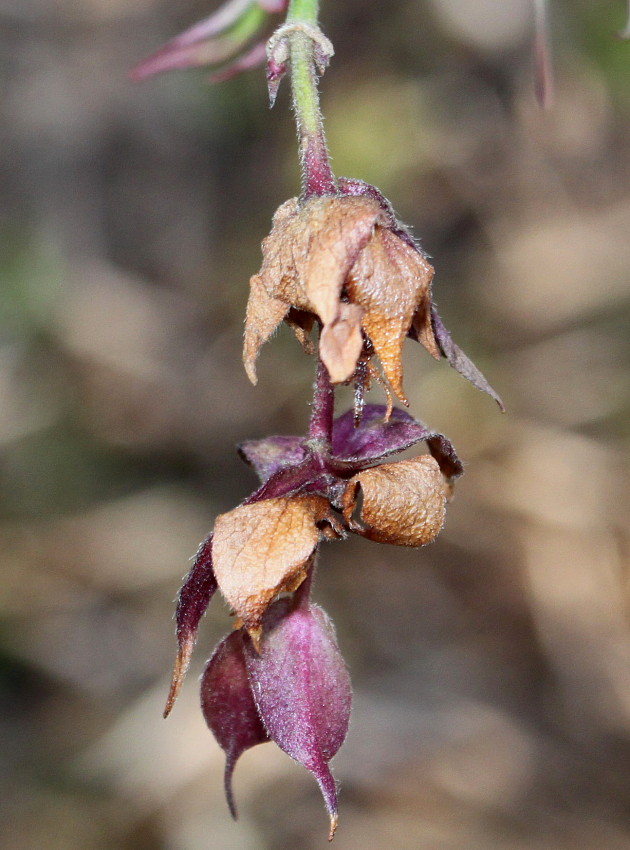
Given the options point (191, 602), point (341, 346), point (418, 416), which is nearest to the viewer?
point (341, 346)

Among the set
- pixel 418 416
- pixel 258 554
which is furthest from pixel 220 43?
pixel 418 416

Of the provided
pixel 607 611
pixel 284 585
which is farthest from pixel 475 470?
pixel 284 585

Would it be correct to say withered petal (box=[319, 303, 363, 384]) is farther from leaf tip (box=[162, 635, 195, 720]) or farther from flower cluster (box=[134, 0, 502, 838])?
leaf tip (box=[162, 635, 195, 720])

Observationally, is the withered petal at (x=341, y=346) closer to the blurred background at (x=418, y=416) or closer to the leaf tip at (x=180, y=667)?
the leaf tip at (x=180, y=667)

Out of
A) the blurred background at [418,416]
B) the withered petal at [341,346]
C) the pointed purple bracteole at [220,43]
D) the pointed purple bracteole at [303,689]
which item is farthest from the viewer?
the blurred background at [418,416]

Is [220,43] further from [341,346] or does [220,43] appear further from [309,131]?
[341,346]

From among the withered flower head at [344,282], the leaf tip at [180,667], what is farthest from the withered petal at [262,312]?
the leaf tip at [180,667]

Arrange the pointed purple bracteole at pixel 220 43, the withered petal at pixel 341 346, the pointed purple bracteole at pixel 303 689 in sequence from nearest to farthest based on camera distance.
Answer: the withered petal at pixel 341 346 → the pointed purple bracteole at pixel 303 689 → the pointed purple bracteole at pixel 220 43
